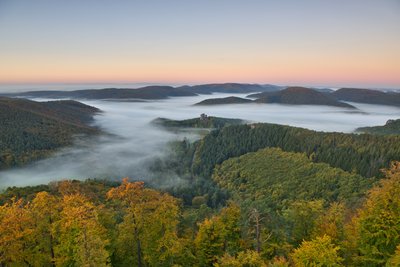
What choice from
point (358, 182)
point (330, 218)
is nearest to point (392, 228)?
point (330, 218)

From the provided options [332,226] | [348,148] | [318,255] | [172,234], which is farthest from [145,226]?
[348,148]

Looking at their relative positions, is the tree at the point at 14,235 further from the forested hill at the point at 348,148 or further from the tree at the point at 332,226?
the forested hill at the point at 348,148

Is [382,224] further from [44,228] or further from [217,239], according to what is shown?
[44,228]

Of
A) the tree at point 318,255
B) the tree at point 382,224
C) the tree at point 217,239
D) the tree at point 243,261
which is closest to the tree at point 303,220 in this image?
the tree at point 217,239

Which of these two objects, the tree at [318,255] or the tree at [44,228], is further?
the tree at [44,228]

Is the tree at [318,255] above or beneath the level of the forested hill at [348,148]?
above

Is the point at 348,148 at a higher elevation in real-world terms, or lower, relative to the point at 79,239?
lower

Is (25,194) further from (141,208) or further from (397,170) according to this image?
(397,170)

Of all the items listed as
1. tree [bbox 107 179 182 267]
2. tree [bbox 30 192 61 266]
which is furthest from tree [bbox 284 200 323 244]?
tree [bbox 30 192 61 266]
